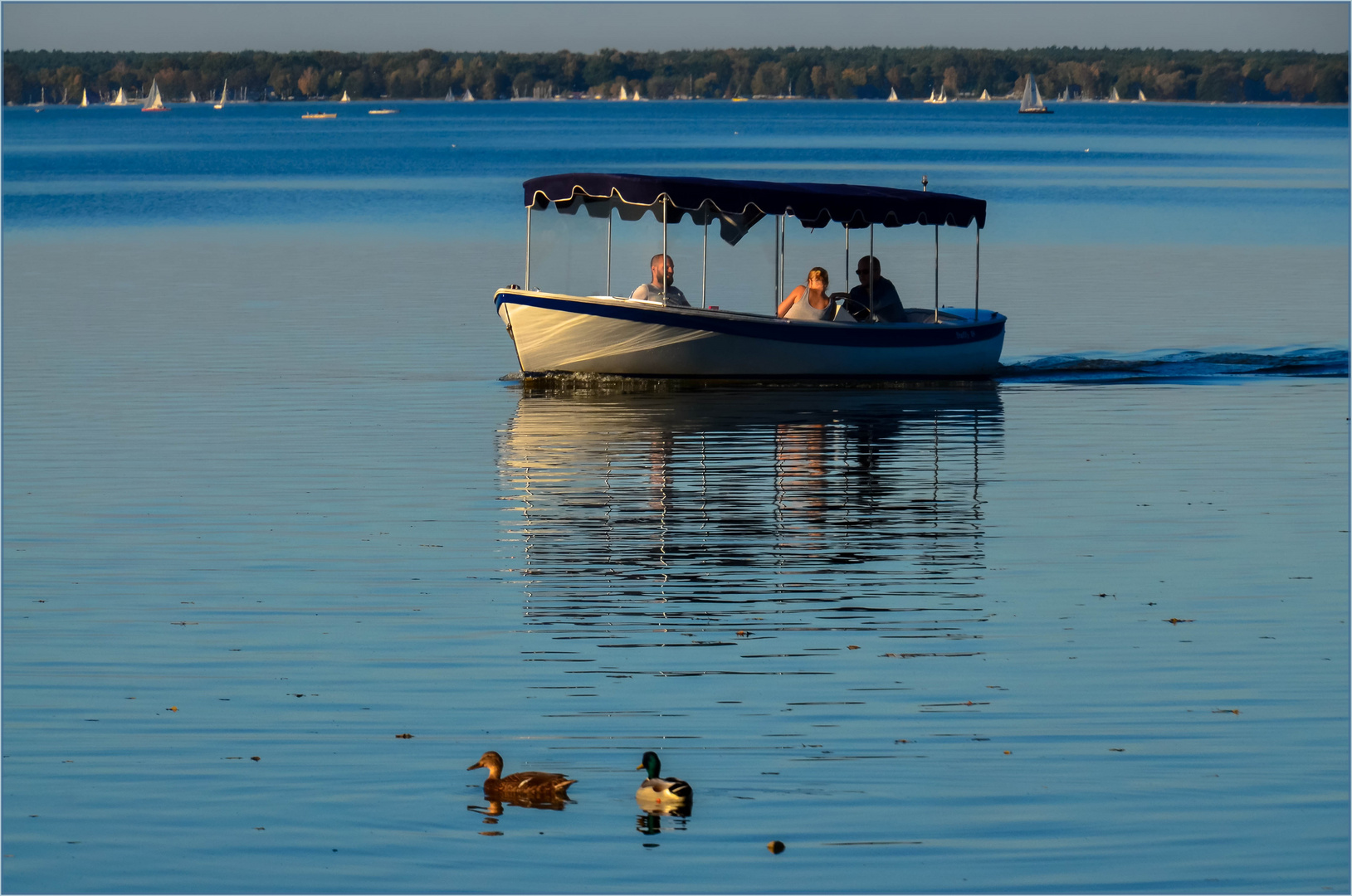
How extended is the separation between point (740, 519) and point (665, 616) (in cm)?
379

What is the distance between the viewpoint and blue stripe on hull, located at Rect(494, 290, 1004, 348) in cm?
2634

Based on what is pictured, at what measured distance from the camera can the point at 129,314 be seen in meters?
37.3

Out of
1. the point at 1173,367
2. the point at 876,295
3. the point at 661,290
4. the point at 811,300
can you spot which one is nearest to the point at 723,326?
the point at 661,290

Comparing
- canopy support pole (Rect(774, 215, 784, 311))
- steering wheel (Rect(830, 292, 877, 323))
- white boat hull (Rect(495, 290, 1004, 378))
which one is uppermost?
canopy support pole (Rect(774, 215, 784, 311))

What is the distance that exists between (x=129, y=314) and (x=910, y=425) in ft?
62.2

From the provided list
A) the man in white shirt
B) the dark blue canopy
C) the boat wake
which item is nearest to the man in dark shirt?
the dark blue canopy

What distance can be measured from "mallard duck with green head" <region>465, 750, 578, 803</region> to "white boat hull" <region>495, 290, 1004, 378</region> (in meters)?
16.5

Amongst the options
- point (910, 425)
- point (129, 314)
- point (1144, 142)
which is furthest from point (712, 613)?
point (1144, 142)

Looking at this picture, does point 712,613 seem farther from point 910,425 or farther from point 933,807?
point 910,425

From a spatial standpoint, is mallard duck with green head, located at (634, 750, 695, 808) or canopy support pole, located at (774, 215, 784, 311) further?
canopy support pole, located at (774, 215, 784, 311)

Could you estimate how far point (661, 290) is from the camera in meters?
27.0

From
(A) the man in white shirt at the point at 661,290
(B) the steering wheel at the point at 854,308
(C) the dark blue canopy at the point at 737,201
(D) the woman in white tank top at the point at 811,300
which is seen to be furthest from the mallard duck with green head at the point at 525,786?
(B) the steering wheel at the point at 854,308

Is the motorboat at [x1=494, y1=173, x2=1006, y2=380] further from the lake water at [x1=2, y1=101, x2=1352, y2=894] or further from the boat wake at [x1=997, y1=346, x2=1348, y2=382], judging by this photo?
the boat wake at [x1=997, y1=346, x2=1348, y2=382]

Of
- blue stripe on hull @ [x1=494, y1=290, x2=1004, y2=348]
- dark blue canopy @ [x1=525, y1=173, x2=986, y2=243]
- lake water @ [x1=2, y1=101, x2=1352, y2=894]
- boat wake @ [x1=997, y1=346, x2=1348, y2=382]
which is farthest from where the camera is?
boat wake @ [x1=997, y1=346, x2=1348, y2=382]
